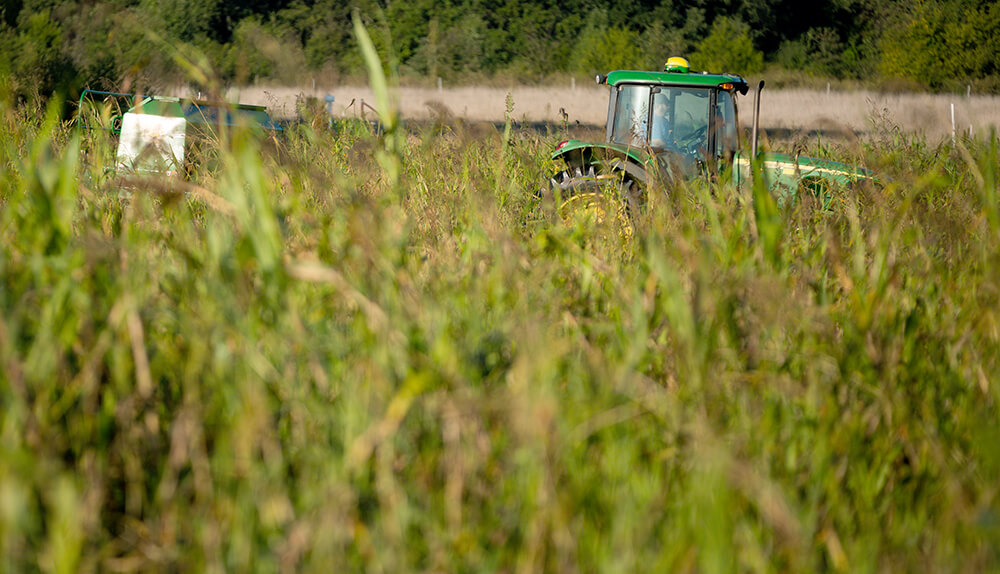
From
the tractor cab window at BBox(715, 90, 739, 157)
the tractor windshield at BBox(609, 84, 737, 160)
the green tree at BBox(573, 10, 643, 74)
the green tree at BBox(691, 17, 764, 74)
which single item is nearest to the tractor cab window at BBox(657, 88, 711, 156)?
the tractor windshield at BBox(609, 84, 737, 160)

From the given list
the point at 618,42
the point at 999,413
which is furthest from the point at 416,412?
the point at 618,42

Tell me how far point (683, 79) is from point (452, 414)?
5509 mm

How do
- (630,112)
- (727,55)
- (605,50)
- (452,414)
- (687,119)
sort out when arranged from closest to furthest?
(452,414) → (687,119) → (630,112) → (727,55) → (605,50)

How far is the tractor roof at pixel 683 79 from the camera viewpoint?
6.20m

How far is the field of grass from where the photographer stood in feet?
4.15

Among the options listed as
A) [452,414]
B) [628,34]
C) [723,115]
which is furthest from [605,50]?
[452,414]

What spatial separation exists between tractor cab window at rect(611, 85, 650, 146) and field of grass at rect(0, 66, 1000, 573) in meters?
4.31

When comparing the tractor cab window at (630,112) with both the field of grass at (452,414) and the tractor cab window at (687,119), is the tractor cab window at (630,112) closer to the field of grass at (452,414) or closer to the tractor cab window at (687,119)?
the tractor cab window at (687,119)

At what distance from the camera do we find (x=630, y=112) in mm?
6508

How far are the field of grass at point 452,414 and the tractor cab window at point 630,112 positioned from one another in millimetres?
4308

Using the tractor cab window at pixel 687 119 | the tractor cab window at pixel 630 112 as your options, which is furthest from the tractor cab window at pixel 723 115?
the tractor cab window at pixel 630 112

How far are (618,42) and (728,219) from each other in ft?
108

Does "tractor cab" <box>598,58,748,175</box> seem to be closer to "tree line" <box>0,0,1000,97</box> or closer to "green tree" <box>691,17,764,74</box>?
"tree line" <box>0,0,1000,97</box>

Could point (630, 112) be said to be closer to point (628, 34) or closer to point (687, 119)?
point (687, 119)
